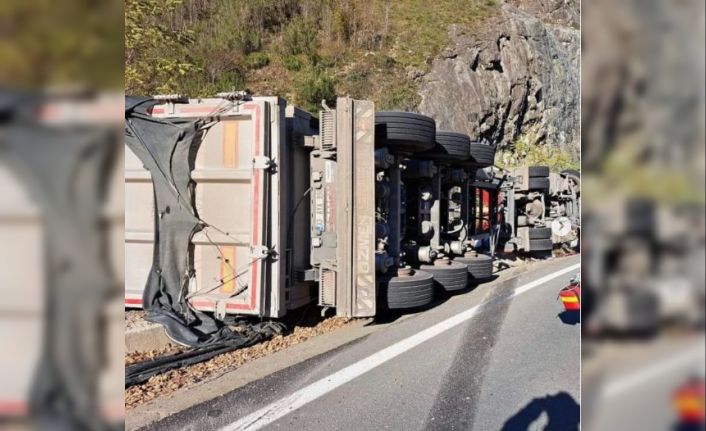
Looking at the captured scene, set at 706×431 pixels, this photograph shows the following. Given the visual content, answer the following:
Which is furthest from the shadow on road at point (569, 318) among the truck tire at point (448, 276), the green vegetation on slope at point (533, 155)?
the green vegetation on slope at point (533, 155)

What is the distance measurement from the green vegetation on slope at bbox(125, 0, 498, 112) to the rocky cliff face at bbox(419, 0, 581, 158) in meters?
1.03

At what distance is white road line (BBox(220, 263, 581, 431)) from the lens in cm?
296

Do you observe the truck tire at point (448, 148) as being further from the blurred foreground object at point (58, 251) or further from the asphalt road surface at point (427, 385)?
the blurred foreground object at point (58, 251)

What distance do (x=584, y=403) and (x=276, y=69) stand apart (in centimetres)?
2217

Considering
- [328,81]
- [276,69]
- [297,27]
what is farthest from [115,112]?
[297,27]

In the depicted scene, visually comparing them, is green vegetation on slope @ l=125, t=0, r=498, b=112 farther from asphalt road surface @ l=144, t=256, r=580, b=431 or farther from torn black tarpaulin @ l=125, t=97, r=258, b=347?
asphalt road surface @ l=144, t=256, r=580, b=431

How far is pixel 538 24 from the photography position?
30.8 meters

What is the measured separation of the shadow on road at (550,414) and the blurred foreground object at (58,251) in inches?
108

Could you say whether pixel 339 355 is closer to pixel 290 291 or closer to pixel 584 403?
pixel 290 291

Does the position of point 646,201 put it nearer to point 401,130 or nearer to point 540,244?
point 401,130

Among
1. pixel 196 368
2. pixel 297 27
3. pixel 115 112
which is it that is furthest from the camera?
pixel 297 27

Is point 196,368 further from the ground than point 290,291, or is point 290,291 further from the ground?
point 290,291

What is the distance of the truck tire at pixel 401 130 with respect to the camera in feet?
17.7

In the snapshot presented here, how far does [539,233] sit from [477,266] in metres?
3.33
